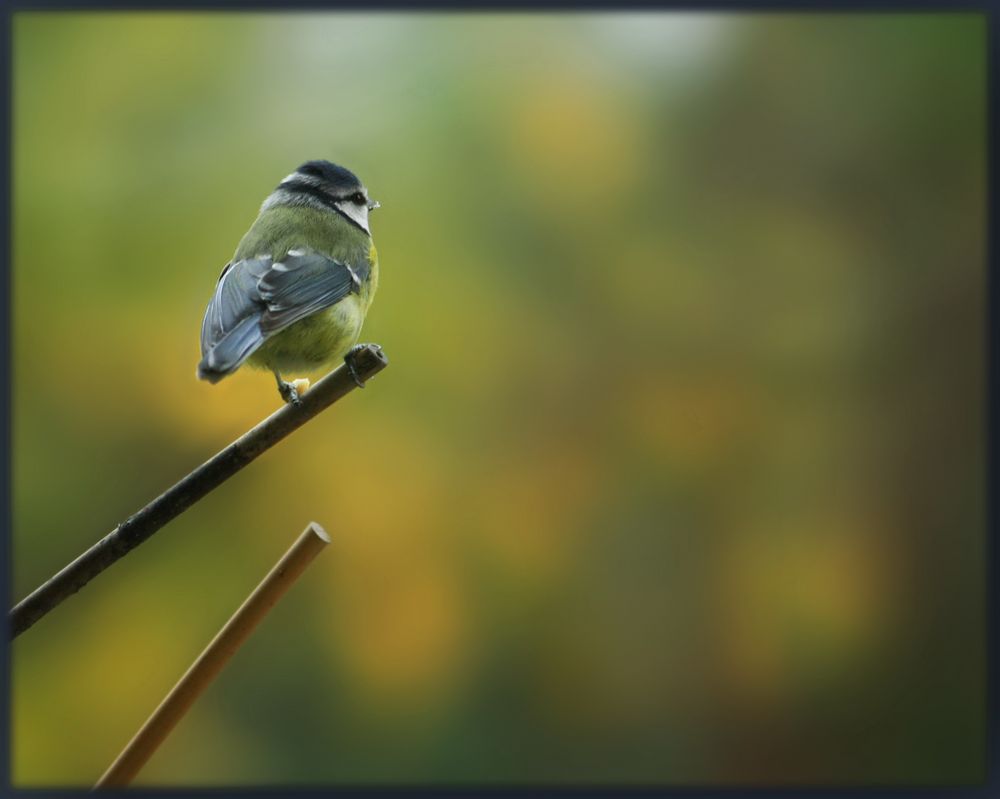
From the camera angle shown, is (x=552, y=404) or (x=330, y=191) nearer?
(x=330, y=191)

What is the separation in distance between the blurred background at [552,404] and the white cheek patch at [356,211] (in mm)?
385

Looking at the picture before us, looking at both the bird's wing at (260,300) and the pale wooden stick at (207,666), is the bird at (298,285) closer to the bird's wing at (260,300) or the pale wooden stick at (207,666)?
the bird's wing at (260,300)

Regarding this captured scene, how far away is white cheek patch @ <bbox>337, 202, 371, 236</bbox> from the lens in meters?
1.26

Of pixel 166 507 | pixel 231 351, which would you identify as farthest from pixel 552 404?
pixel 166 507

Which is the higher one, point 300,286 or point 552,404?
point 300,286

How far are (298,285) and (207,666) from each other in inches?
17.9

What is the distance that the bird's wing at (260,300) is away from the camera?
34.8 inches

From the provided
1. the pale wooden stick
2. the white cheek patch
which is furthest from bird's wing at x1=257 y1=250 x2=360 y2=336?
the pale wooden stick

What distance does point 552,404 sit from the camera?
1811 millimetres

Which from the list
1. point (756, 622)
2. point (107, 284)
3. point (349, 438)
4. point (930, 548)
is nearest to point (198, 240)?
point (107, 284)

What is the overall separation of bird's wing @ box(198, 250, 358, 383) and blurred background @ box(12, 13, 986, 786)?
53 centimetres

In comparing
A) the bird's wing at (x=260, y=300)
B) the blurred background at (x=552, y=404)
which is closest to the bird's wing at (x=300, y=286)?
the bird's wing at (x=260, y=300)

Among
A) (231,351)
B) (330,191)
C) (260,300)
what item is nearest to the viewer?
(231,351)

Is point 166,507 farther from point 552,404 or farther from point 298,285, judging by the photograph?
point 552,404
